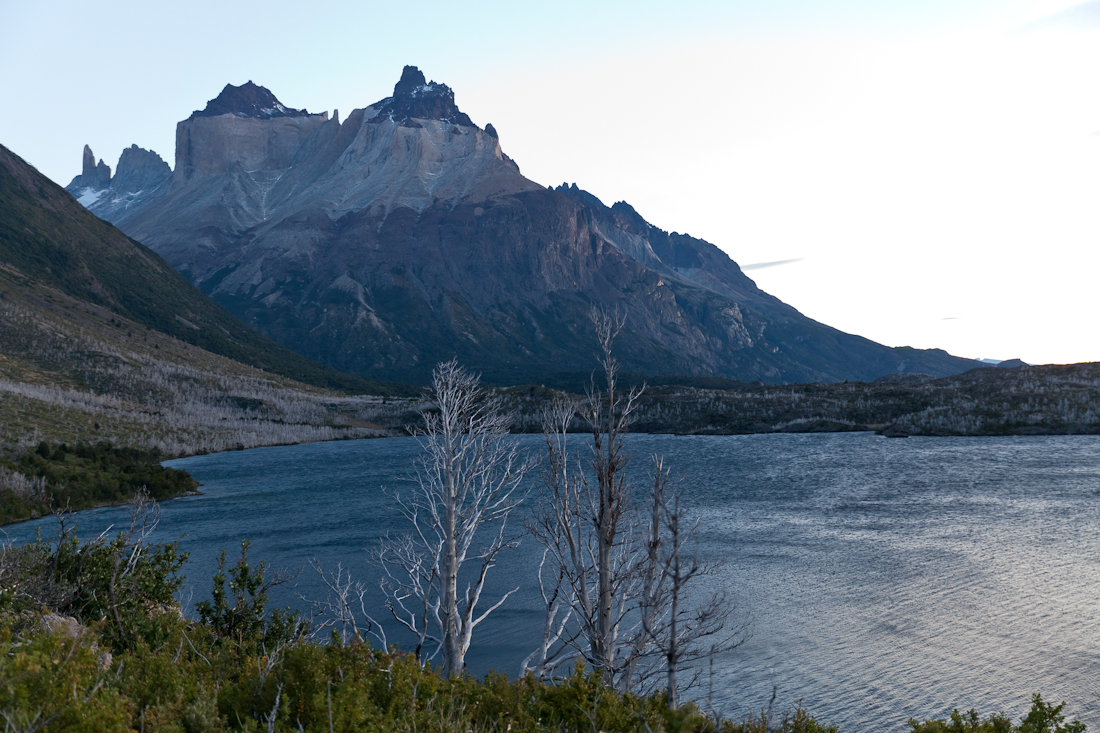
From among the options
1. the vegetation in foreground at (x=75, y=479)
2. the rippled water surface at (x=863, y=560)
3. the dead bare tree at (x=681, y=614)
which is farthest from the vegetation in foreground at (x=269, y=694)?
the vegetation in foreground at (x=75, y=479)

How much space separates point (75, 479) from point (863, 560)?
67.9 metres

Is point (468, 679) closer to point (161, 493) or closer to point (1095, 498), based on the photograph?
point (1095, 498)

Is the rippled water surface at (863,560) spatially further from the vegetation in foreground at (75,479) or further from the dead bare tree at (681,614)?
the vegetation in foreground at (75,479)

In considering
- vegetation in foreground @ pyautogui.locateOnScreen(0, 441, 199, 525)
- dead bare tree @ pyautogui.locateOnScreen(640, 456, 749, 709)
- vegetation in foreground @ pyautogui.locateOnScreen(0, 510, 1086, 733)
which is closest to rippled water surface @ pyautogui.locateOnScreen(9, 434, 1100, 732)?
dead bare tree @ pyautogui.locateOnScreen(640, 456, 749, 709)

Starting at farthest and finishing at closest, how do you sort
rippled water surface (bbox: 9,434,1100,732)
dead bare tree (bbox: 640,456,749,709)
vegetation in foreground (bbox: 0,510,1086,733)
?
rippled water surface (bbox: 9,434,1100,732) → dead bare tree (bbox: 640,456,749,709) → vegetation in foreground (bbox: 0,510,1086,733)

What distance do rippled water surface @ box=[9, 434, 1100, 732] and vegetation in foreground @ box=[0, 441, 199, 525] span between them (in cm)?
360

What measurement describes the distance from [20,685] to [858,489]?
209 feet

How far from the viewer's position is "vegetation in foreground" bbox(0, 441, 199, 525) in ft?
193

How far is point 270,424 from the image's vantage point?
133250 mm

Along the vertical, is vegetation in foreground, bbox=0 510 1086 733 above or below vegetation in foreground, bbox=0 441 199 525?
above

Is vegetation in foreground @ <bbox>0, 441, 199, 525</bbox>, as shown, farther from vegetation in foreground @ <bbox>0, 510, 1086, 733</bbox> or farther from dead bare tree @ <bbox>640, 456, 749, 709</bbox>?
vegetation in foreground @ <bbox>0, 510, 1086, 733</bbox>

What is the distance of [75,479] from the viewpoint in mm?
65688

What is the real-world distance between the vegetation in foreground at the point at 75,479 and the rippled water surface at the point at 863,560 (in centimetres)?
360

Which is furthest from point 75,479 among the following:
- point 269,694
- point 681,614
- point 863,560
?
point 269,694
